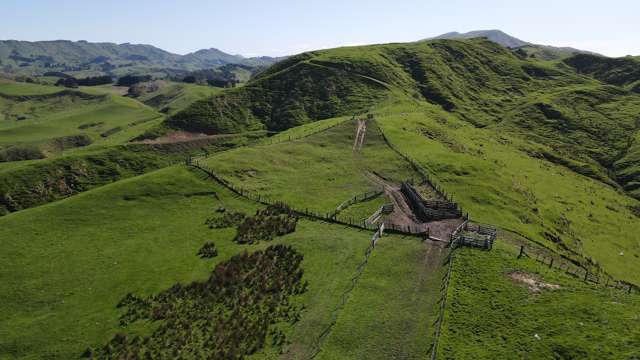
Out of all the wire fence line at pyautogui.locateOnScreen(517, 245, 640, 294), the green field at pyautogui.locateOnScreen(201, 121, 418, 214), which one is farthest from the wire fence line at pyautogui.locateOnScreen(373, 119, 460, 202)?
the wire fence line at pyautogui.locateOnScreen(517, 245, 640, 294)

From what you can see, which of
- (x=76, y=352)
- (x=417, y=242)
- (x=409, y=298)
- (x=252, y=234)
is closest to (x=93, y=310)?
(x=76, y=352)

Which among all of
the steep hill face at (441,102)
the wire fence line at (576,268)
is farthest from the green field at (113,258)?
the steep hill face at (441,102)

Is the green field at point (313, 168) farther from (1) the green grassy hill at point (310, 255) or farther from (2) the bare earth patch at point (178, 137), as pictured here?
(2) the bare earth patch at point (178, 137)

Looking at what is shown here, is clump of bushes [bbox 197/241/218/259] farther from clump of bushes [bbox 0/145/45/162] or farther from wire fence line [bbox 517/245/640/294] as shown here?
clump of bushes [bbox 0/145/45/162]

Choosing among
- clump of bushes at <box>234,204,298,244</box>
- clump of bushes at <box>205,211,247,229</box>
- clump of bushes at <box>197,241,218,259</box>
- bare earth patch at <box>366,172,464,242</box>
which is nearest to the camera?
bare earth patch at <box>366,172,464,242</box>

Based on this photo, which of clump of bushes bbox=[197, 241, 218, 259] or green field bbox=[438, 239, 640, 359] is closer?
green field bbox=[438, 239, 640, 359]

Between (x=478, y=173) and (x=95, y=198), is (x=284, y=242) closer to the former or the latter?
(x=95, y=198)

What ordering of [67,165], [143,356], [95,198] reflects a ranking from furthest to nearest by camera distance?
[67,165], [95,198], [143,356]
